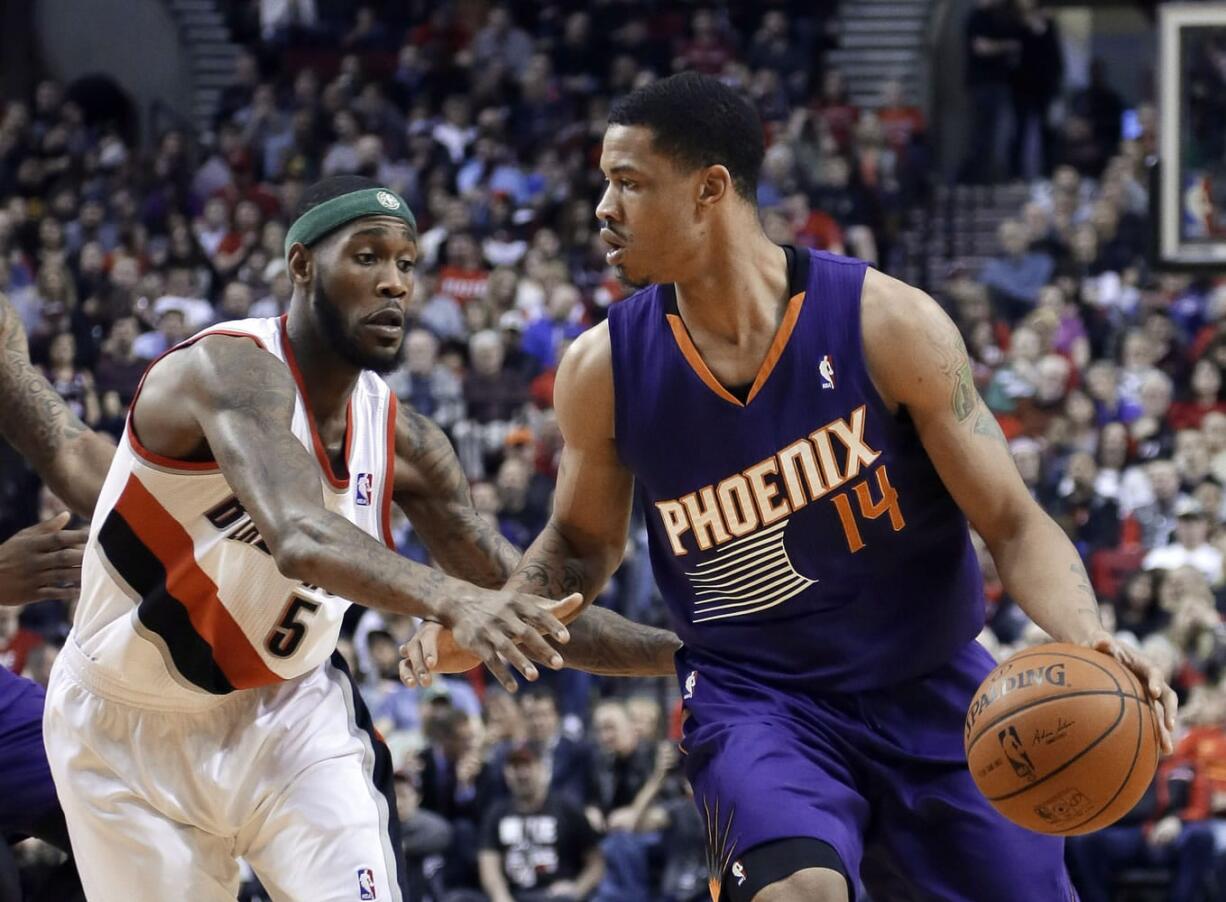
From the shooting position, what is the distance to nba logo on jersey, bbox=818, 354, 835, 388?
4.44 meters

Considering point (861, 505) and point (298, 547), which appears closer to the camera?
point (298, 547)

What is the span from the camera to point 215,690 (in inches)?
180

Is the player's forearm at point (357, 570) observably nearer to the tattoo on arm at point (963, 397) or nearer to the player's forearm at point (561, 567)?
the player's forearm at point (561, 567)

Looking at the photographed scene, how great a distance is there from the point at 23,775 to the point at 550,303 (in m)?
8.96

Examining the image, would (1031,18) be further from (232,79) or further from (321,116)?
(232,79)

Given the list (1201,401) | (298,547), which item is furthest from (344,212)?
(1201,401)

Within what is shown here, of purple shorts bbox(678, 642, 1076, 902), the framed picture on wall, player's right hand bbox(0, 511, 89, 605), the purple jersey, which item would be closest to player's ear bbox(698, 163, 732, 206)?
the purple jersey

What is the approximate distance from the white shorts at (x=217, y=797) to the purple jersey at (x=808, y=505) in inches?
37.5

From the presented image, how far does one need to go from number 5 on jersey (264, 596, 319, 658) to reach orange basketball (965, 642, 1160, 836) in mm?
1599

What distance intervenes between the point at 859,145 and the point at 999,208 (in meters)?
1.59

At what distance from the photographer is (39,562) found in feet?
16.4

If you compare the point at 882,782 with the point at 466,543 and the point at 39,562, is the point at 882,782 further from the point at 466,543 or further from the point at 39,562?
the point at 39,562

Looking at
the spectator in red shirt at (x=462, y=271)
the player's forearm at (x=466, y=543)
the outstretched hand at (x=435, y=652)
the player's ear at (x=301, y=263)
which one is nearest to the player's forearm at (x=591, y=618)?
the player's forearm at (x=466, y=543)

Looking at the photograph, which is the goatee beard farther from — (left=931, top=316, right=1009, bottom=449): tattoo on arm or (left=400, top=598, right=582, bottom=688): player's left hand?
(left=931, top=316, right=1009, bottom=449): tattoo on arm
